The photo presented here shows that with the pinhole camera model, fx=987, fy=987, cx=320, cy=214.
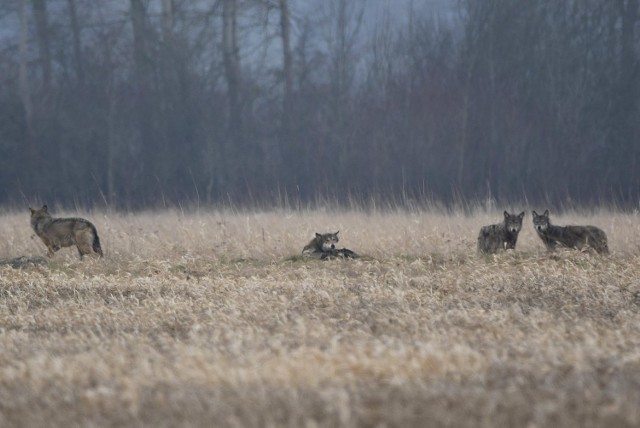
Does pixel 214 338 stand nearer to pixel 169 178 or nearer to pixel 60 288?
pixel 60 288

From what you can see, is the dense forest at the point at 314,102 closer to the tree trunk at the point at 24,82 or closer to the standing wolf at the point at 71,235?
the tree trunk at the point at 24,82

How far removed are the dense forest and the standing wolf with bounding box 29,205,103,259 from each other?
67.0 feet

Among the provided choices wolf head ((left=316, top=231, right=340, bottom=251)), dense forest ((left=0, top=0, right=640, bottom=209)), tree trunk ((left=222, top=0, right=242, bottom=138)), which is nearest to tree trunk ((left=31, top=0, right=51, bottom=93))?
dense forest ((left=0, top=0, right=640, bottom=209))

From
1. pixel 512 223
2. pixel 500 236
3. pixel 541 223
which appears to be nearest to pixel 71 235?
pixel 500 236

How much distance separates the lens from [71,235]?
1358 centimetres

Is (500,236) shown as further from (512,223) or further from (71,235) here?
(71,235)

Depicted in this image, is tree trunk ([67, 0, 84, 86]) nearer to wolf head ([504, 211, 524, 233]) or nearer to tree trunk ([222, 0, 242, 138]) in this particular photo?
tree trunk ([222, 0, 242, 138])

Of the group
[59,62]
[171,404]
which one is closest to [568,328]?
[171,404]

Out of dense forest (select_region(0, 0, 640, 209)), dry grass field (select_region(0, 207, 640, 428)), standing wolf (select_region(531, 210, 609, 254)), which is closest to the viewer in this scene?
dry grass field (select_region(0, 207, 640, 428))

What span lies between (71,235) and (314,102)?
2627 cm

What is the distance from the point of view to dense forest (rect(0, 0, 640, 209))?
34719 millimetres

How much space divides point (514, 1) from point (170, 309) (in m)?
30.6

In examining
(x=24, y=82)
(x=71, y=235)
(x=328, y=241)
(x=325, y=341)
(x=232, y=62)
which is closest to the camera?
(x=325, y=341)

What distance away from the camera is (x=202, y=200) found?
35.4 m
